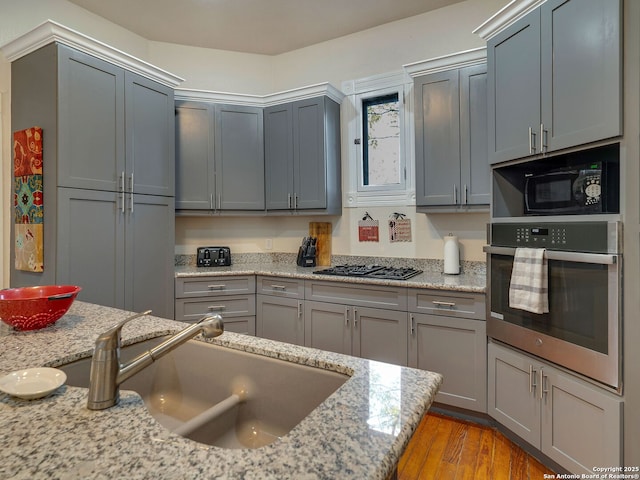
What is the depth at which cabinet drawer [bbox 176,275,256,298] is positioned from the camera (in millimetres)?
3004

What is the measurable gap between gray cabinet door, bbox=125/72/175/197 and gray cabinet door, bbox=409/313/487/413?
7.25 feet

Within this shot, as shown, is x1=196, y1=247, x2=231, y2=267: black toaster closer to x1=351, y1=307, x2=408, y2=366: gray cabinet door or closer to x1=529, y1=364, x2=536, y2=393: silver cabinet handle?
x1=351, y1=307, x2=408, y2=366: gray cabinet door

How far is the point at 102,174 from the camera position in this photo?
249 centimetres

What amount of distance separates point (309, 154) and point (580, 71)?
2.02 m

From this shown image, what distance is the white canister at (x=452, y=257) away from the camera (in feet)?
8.89

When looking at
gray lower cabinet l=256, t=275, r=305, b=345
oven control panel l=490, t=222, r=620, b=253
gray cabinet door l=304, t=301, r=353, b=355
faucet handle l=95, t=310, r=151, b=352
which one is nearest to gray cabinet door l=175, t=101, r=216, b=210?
gray lower cabinet l=256, t=275, r=305, b=345

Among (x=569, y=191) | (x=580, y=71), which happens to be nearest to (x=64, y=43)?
(x=580, y=71)

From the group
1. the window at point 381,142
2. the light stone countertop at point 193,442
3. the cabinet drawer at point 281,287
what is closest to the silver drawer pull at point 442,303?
the cabinet drawer at point 281,287

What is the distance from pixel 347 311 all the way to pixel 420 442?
3.06 feet

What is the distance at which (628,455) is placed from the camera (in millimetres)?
1456

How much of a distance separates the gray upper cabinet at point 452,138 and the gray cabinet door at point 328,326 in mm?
1015

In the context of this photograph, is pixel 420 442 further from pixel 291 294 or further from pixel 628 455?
pixel 291 294

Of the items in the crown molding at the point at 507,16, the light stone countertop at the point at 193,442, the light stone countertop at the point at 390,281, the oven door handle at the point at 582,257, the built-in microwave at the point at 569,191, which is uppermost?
the crown molding at the point at 507,16

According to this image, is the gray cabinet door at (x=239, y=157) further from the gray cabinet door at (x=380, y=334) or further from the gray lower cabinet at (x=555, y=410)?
the gray lower cabinet at (x=555, y=410)
